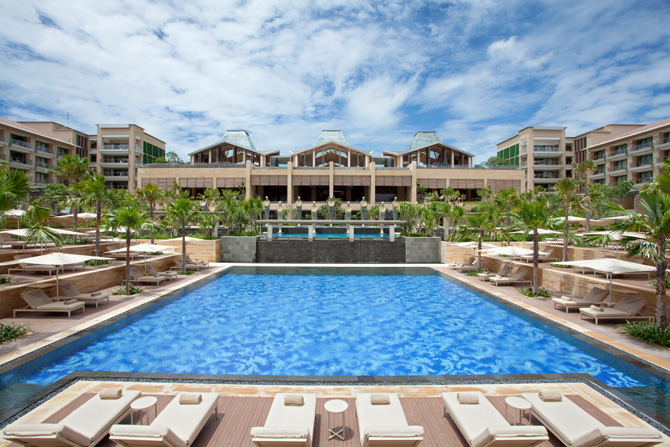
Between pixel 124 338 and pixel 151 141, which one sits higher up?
pixel 151 141

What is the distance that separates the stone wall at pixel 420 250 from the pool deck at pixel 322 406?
56.4 ft

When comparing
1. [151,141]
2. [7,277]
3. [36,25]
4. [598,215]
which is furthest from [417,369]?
[151,141]

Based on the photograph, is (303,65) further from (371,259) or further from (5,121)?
(5,121)

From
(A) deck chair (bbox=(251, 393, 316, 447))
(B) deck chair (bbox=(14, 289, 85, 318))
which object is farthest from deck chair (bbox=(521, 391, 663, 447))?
(B) deck chair (bbox=(14, 289, 85, 318))

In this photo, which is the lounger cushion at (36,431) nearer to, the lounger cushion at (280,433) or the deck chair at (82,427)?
the deck chair at (82,427)

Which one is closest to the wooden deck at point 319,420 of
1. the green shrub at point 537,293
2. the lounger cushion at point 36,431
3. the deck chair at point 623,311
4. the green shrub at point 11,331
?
the lounger cushion at point 36,431

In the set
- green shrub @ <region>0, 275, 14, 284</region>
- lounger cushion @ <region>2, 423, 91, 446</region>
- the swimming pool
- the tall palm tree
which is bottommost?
the swimming pool

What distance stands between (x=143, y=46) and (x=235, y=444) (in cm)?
1734

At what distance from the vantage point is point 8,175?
7.88 meters

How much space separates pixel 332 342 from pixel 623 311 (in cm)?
806

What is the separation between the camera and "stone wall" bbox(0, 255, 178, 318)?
9.54 metres

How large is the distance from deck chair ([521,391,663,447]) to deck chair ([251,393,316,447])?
3.02 meters

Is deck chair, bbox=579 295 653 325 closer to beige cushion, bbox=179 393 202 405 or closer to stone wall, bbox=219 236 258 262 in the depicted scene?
beige cushion, bbox=179 393 202 405

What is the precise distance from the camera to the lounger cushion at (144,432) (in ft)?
12.1
